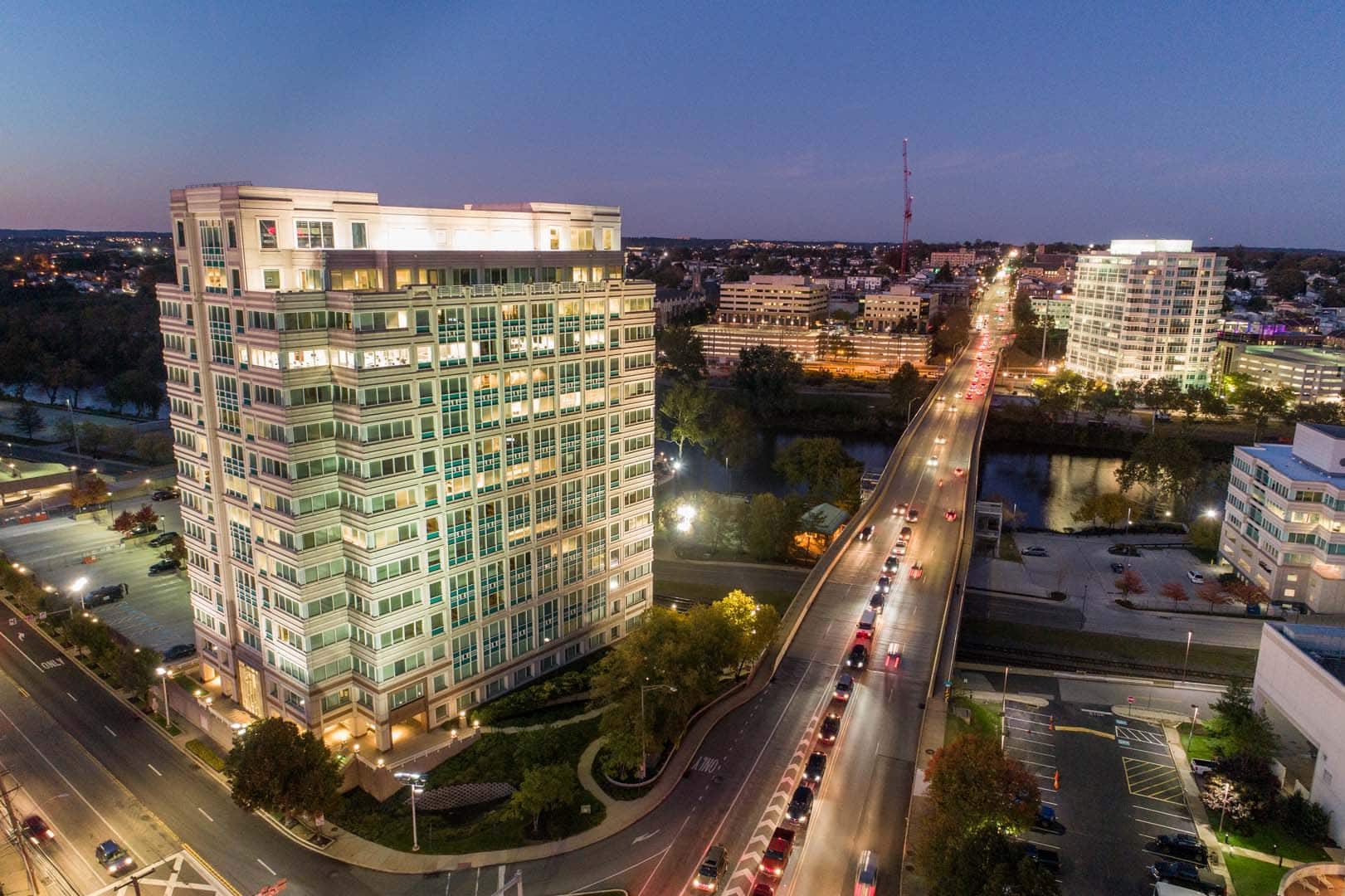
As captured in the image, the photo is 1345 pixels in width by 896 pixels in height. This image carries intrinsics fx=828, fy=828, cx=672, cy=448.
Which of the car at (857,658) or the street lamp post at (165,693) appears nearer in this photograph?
the street lamp post at (165,693)

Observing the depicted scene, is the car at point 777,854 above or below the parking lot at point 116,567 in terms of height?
above

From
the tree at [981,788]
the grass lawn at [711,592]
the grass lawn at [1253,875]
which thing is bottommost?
the grass lawn at [711,592]

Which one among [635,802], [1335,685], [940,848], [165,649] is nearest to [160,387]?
[165,649]

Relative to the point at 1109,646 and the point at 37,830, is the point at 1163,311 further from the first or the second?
the point at 37,830

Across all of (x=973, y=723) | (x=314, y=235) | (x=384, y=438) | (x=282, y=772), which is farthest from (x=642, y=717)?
(x=314, y=235)

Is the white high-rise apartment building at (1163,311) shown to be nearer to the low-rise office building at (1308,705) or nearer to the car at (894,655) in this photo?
the low-rise office building at (1308,705)

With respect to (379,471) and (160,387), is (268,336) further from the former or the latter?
(160,387)

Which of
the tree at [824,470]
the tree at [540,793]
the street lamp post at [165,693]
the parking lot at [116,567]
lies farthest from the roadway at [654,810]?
the tree at [824,470]
